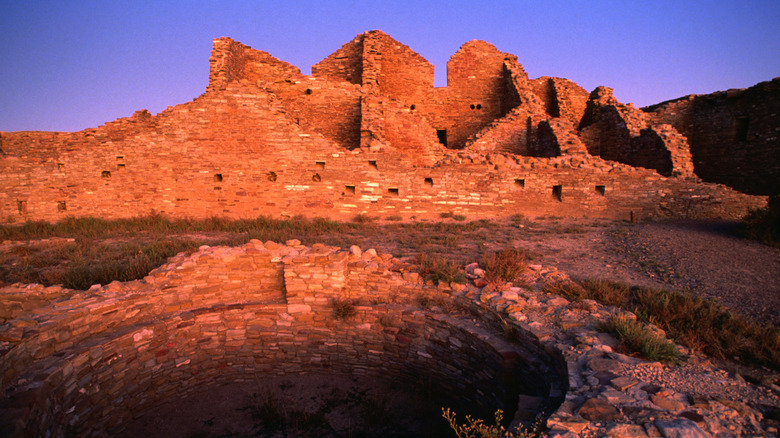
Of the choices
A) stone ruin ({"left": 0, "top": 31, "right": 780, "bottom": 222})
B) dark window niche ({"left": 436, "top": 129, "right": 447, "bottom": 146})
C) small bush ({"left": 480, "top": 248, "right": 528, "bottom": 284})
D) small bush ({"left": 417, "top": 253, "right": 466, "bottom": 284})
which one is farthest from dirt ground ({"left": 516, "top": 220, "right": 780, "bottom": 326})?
dark window niche ({"left": 436, "top": 129, "right": 447, "bottom": 146})

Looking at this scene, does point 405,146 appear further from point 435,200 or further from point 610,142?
point 610,142

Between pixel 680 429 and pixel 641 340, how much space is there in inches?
50.1

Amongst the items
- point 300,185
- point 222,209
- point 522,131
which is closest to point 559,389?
point 300,185

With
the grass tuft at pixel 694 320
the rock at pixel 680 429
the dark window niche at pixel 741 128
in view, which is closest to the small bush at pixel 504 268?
the grass tuft at pixel 694 320

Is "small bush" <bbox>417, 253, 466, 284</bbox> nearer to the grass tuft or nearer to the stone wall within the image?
the grass tuft

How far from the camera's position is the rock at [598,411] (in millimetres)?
2369

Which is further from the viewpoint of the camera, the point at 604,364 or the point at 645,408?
the point at 604,364

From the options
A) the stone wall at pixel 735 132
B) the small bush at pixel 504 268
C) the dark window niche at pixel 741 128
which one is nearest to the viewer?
the small bush at pixel 504 268

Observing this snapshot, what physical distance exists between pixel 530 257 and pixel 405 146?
7969mm

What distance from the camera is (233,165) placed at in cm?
1117

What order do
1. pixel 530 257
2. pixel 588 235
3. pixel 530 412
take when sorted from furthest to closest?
pixel 588 235, pixel 530 257, pixel 530 412

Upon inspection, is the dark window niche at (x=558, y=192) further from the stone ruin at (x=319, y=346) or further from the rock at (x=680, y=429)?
the rock at (x=680, y=429)

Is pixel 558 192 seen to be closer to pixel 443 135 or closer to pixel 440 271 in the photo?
pixel 443 135

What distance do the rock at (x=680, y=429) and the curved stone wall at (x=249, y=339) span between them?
98 centimetres
